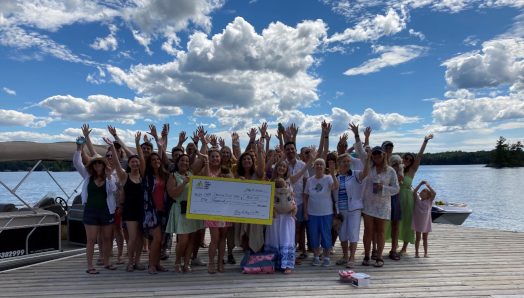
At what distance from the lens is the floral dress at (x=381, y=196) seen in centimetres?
563

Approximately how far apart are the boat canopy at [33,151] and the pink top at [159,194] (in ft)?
11.1

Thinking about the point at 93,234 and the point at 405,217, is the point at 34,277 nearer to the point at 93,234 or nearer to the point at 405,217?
the point at 93,234

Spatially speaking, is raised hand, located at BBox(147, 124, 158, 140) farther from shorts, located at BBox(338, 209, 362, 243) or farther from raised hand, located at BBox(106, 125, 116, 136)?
shorts, located at BBox(338, 209, 362, 243)

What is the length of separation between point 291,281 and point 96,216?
3107mm

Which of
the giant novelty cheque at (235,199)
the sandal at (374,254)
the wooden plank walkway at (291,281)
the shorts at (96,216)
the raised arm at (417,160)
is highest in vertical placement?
the raised arm at (417,160)

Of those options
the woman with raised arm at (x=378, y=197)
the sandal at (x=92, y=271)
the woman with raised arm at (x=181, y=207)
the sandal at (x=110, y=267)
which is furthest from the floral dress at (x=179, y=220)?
the woman with raised arm at (x=378, y=197)

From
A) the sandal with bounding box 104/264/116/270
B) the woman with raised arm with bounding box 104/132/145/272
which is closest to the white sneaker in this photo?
the woman with raised arm with bounding box 104/132/145/272

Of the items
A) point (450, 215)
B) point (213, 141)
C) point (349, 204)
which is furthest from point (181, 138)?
point (450, 215)

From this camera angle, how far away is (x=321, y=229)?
225 inches

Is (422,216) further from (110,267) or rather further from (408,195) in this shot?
(110,267)

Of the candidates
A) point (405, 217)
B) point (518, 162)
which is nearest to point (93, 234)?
point (405, 217)

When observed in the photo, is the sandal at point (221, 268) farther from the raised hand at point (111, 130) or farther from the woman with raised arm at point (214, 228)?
the raised hand at point (111, 130)

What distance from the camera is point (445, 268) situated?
5.84 m

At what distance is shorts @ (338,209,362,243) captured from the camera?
566cm
